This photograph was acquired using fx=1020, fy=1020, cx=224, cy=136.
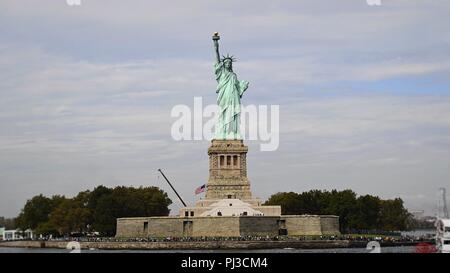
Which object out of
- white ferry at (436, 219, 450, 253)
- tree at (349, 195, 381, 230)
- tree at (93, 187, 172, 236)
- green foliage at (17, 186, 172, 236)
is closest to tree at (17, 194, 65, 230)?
green foliage at (17, 186, 172, 236)

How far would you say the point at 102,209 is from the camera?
364 ft

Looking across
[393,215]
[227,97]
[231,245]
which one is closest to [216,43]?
[227,97]

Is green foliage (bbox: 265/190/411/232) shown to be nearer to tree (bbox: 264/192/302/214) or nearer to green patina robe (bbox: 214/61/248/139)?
tree (bbox: 264/192/302/214)

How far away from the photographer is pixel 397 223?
12419 centimetres

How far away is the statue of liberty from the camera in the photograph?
322ft

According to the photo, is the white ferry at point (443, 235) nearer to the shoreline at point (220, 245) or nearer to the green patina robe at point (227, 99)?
the shoreline at point (220, 245)

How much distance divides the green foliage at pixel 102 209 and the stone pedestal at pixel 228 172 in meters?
17.9

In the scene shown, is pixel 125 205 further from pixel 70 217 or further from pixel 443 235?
pixel 443 235

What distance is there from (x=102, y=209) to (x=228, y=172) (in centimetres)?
2073
